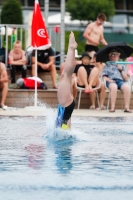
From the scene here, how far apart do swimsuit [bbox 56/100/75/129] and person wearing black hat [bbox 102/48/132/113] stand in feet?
24.6

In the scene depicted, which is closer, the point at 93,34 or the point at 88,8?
the point at 93,34

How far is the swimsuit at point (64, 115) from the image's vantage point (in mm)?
9328

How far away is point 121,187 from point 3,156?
7.17 ft

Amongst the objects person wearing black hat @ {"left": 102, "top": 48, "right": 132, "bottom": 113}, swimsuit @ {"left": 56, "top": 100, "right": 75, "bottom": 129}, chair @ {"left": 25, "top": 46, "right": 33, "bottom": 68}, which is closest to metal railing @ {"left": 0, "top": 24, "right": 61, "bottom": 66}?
chair @ {"left": 25, "top": 46, "right": 33, "bottom": 68}

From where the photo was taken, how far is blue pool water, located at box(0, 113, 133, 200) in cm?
563

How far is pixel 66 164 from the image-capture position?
23.3 feet

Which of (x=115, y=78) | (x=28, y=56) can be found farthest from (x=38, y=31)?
(x=28, y=56)

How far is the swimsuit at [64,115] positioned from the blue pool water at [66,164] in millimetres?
130

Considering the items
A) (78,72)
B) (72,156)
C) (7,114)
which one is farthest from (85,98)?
(72,156)

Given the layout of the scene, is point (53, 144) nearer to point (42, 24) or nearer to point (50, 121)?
point (50, 121)

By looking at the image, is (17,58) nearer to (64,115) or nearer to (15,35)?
(15,35)

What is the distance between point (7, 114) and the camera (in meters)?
15.3

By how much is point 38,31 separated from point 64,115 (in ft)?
27.0

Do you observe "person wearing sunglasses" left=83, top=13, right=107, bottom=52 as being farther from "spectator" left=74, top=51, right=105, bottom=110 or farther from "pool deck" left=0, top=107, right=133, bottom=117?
"pool deck" left=0, top=107, right=133, bottom=117
